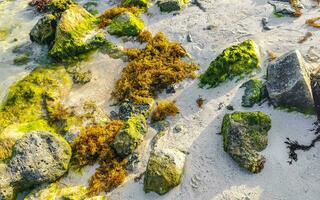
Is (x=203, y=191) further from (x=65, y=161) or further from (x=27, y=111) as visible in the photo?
(x=27, y=111)

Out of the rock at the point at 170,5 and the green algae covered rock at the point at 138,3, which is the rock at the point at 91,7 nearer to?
the green algae covered rock at the point at 138,3

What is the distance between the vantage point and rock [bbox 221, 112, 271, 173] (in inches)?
411

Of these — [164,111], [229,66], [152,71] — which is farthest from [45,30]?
[229,66]

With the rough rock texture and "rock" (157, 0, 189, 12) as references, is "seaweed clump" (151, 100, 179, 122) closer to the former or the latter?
the rough rock texture

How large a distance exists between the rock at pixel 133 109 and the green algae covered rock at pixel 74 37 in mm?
3935

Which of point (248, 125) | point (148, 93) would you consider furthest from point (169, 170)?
point (148, 93)

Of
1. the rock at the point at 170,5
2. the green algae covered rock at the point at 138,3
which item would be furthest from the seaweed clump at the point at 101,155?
the green algae covered rock at the point at 138,3

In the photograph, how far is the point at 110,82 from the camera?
14.4 m

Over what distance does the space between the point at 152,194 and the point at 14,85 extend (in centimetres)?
741

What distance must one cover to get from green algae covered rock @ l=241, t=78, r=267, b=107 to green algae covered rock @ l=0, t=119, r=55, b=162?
6.66m

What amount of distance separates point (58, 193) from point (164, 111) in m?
4.29

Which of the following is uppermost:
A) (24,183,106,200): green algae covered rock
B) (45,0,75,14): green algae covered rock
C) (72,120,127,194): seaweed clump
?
(45,0,75,14): green algae covered rock

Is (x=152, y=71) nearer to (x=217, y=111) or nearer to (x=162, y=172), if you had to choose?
(x=217, y=111)

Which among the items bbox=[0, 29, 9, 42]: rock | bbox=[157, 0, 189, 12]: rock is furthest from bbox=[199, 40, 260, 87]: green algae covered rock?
bbox=[0, 29, 9, 42]: rock
